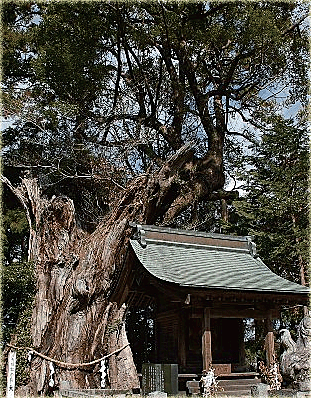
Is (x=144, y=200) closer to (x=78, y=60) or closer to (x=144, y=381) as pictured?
(x=78, y=60)

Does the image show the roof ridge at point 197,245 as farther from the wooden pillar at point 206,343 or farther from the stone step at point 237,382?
the stone step at point 237,382

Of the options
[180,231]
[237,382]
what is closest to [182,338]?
[237,382]

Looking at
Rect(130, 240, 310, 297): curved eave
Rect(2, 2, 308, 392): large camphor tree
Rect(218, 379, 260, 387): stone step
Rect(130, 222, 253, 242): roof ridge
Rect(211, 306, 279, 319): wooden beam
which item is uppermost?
Rect(2, 2, 308, 392): large camphor tree

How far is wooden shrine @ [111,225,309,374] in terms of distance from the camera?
958cm

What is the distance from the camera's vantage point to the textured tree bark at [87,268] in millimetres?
11898

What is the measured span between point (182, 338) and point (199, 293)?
5.33 feet

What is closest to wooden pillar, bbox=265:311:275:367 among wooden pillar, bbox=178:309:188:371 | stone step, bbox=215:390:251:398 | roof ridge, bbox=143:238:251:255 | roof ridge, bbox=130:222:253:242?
stone step, bbox=215:390:251:398

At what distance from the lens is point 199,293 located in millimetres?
9273

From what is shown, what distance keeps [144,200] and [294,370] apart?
6.83 m

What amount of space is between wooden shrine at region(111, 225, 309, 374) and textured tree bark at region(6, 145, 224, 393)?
83 centimetres

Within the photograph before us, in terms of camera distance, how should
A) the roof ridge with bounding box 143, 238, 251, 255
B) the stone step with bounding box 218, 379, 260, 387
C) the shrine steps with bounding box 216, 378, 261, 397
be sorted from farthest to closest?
the roof ridge with bounding box 143, 238, 251, 255
the stone step with bounding box 218, 379, 260, 387
the shrine steps with bounding box 216, 378, 261, 397

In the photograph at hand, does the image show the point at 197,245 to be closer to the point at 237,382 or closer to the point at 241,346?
the point at 241,346

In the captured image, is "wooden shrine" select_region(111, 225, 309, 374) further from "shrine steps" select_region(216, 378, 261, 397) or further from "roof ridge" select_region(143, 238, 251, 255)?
"shrine steps" select_region(216, 378, 261, 397)

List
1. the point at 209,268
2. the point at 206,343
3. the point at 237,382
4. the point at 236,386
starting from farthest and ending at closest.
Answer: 1. the point at 209,268
2. the point at 237,382
3. the point at 236,386
4. the point at 206,343
